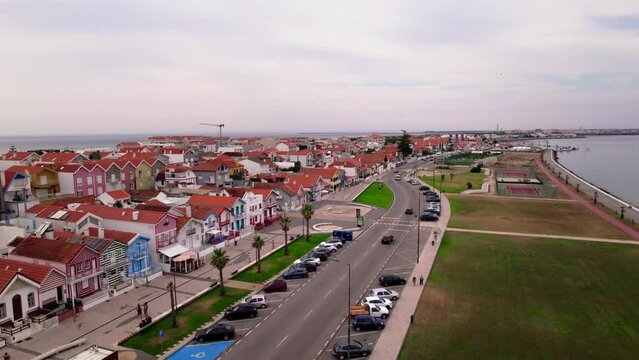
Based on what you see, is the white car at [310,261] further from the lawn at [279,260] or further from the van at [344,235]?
the van at [344,235]

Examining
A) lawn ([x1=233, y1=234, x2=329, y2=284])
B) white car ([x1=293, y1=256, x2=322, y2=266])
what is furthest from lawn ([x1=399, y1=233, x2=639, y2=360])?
lawn ([x1=233, y1=234, x2=329, y2=284])

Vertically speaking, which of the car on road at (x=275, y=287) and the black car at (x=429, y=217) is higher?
the black car at (x=429, y=217)

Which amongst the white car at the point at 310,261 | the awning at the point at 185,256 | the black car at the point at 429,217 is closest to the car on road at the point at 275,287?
the white car at the point at 310,261

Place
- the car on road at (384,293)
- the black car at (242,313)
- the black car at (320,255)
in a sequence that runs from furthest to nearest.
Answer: the black car at (320,255) → the car on road at (384,293) → the black car at (242,313)

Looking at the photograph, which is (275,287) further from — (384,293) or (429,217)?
(429,217)

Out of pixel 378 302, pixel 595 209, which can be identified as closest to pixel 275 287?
pixel 378 302

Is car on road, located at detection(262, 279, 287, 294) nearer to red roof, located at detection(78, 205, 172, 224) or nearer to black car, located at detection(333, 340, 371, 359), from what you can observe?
black car, located at detection(333, 340, 371, 359)
